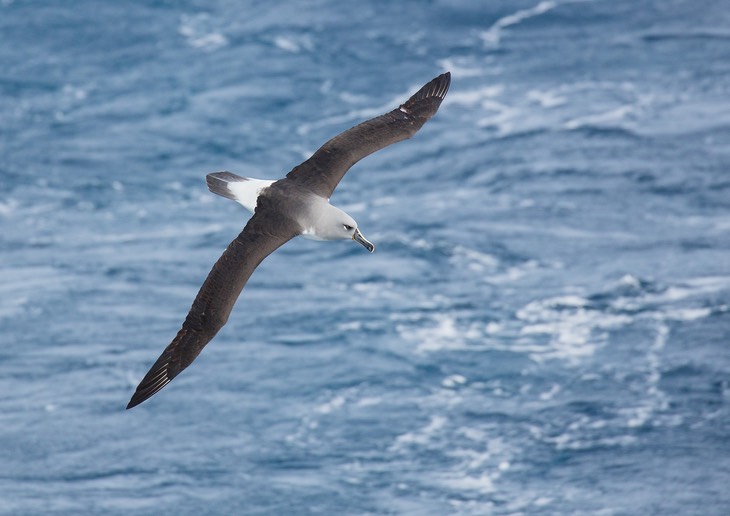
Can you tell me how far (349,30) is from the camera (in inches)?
1591

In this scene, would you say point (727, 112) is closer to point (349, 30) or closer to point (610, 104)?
point (610, 104)

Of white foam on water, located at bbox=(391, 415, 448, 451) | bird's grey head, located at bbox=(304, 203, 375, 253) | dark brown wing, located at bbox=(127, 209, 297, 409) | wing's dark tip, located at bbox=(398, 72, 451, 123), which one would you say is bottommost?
white foam on water, located at bbox=(391, 415, 448, 451)

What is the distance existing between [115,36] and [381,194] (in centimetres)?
1146

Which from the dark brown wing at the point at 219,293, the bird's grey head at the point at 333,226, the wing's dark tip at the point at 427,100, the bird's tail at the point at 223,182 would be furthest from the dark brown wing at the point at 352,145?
the dark brown wing at the point at 219,293

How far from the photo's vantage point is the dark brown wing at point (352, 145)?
17531mm

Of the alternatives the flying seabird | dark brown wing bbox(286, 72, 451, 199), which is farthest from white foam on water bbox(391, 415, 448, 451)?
the flying seabird

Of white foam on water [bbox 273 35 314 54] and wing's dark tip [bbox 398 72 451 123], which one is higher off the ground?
white foam on water [bbox 273 35 314 54]

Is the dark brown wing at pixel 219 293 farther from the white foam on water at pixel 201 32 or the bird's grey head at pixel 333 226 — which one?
the white foam on water at pixel 201 32

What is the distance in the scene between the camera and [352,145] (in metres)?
17.8

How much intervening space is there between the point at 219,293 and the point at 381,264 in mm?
14352

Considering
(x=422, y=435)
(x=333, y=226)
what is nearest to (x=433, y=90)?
(x=333, y=226)

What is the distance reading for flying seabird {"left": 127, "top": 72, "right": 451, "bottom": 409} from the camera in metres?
16.7

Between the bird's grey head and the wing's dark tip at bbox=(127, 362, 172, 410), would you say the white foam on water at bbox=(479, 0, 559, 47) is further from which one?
the wing's dark tip at bbox=(127, 362, 172, 410)

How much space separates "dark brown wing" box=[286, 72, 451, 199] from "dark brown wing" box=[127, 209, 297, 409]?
88 centimetres
